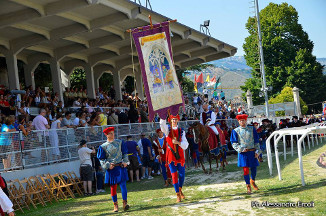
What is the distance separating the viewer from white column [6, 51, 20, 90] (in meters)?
24.6

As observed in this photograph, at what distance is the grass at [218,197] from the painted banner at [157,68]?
7.42ft

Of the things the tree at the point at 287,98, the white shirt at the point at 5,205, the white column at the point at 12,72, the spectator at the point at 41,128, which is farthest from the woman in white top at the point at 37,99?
the tree at the point at 287,98

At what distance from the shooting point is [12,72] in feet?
81.3

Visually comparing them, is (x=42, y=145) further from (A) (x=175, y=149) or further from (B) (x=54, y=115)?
(A) (x=175, y=149)

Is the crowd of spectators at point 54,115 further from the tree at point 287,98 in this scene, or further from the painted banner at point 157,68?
the tree at point 287,98

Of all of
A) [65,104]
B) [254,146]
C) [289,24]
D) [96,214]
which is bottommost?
[96,214]

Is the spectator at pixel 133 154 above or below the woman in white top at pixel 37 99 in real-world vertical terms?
below

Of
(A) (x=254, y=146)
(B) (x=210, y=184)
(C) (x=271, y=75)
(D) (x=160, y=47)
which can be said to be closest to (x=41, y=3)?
(D) (x=160, y=47)

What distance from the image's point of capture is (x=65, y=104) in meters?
27.6

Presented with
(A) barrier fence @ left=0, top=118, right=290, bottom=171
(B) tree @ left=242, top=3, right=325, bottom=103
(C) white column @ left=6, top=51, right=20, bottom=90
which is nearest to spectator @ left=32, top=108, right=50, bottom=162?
(A) barrier fence @ left=0, top=118, right=290, bottom=171

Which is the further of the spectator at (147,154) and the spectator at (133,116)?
the spectator at (133,116)

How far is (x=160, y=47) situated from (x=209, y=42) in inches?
918

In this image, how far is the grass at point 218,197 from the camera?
991 centimetres

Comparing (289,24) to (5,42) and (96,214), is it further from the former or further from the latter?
(96,214)
